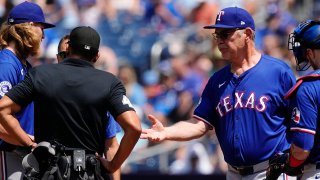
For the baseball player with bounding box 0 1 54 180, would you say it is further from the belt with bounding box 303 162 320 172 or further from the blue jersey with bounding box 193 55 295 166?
the belt with bounding box 303 162 320 172

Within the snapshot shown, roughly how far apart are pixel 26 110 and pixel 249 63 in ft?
6.20

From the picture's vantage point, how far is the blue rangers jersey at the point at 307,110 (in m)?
5.55

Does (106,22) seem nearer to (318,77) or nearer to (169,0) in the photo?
(169,0)

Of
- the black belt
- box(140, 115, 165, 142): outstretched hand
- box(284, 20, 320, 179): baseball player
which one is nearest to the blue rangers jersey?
box(284, 20, 320, 179): baseball player

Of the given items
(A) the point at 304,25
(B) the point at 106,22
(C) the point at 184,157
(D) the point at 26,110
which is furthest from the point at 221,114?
(B) the point at 106,22

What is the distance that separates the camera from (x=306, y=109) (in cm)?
556

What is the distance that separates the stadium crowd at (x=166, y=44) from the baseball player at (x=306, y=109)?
5948 mm

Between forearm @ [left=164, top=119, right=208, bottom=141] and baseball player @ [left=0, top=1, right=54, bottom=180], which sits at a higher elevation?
baseball player @ [left=0, top=1, right=54, bottom=180]

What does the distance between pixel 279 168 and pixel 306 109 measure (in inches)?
25.4

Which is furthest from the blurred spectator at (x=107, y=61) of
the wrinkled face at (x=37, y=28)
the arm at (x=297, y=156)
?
the arm at (x=297, y=156)

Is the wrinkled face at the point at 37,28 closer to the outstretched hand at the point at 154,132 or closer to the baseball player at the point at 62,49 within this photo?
the baseball player at the point at 62,49

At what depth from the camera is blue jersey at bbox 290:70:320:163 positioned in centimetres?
555

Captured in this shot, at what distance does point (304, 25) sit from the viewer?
6.00 meters

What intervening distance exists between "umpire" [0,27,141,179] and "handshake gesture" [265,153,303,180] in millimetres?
1160
